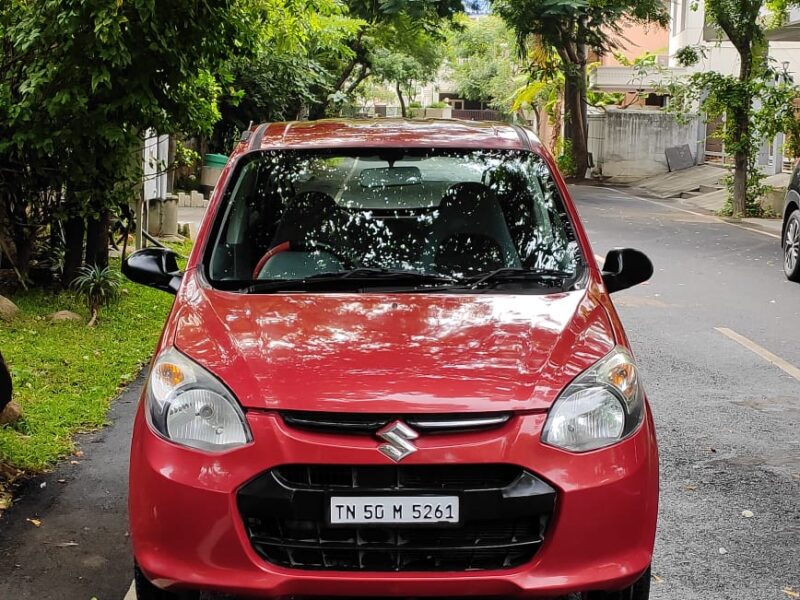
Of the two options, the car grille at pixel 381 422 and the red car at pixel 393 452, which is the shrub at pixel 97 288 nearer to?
the red car at pixel 393 452

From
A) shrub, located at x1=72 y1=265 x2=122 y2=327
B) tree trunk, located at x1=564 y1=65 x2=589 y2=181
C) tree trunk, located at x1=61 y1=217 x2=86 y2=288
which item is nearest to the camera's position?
shrub, located at x1=72 y1=265 x2=122 y2=327

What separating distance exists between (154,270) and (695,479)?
2.84 meters

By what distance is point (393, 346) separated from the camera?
140 inches

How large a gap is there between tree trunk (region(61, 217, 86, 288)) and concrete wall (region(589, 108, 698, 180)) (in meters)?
27.6

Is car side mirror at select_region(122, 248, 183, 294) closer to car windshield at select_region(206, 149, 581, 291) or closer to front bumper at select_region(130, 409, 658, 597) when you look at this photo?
car windshield at select_region(206, 149, 581, 291)

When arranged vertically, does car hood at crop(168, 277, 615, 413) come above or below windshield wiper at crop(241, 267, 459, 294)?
below

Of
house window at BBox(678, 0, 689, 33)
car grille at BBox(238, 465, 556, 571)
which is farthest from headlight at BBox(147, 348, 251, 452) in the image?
house window at BBox(678, 0, 689, 33)

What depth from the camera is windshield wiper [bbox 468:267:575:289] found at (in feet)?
13.8

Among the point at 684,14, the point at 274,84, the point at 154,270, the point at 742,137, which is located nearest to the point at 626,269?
the point at 154,270

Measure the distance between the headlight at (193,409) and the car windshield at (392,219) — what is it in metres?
0.78

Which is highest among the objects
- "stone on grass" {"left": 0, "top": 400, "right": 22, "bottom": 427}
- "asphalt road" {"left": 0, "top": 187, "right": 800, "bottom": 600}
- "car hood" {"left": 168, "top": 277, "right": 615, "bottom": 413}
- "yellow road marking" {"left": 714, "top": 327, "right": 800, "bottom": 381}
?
"car hood" {"left": 168, "top": 277, "right": 615, "bottom": 413}

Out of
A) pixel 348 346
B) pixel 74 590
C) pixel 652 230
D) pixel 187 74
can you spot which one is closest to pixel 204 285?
pixel 348 346

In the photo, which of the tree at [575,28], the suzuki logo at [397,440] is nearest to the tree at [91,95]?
the suzuki logo at [397,440]

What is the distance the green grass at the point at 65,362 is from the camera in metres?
5.97
